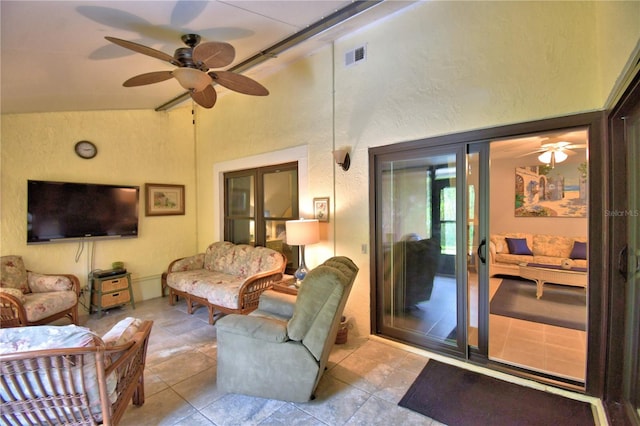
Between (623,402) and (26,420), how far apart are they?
3594 millimetres

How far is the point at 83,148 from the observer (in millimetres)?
4094

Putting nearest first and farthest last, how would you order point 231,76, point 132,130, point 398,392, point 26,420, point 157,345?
point 26,420, point 398,392, point 231,76, point 157,345, point 132,130

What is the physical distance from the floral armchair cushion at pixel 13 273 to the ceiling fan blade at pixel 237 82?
132 inches

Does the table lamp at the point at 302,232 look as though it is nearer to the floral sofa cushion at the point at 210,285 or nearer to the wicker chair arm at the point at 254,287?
the wicker chair arm at the point at 254,287

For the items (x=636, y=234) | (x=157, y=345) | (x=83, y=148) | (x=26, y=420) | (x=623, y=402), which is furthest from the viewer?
(x=83, y=148)

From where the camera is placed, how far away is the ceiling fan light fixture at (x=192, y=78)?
7.45 ft

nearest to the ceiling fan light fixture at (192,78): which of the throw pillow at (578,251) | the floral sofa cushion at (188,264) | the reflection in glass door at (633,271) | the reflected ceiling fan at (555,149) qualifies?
the reflection in glass door at (633,271)

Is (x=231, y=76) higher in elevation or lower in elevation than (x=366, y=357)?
higher

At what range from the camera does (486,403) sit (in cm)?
212

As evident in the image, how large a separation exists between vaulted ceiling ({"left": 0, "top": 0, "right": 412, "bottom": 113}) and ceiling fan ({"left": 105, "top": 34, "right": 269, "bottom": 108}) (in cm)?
27

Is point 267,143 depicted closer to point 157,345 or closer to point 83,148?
point 83,148

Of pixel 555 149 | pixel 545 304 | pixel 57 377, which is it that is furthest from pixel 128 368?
pixel 555 149

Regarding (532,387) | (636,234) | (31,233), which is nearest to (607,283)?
(636,234)

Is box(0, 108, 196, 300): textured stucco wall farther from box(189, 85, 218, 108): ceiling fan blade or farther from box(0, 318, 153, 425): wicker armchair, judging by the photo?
box(0, 318, 153, 425): wicker armchair
